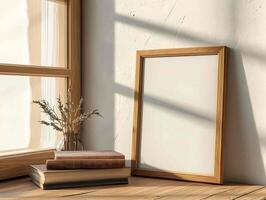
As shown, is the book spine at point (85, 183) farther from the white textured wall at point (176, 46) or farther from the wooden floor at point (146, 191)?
the white textured wall at point (176, 46)

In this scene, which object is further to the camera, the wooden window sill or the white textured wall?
the wooden window sill

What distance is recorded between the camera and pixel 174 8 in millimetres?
1761

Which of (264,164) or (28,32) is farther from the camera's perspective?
(28,32)

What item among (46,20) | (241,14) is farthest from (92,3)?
(241,14)

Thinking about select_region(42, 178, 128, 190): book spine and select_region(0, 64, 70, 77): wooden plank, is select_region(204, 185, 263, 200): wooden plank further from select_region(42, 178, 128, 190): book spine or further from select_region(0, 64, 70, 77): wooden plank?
select_region(0, 64, 70, 77): wooden plank

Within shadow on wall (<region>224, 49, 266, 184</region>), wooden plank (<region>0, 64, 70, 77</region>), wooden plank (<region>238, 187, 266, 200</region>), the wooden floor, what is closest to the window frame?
wooden plank (<region>0, 64, 70, 77</region>)

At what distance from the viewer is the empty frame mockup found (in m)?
1.63

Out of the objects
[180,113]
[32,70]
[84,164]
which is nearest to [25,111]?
[32,70]

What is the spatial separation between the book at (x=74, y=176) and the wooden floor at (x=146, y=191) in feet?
0.11

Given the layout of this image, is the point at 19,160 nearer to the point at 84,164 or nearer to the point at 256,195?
the point at 84,164

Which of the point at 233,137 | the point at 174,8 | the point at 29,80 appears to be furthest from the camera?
the point at 29,80

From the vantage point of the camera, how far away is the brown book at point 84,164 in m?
1.55

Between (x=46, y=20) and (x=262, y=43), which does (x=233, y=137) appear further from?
(x=46, y=20)

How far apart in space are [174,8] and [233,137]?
1.77 feet
